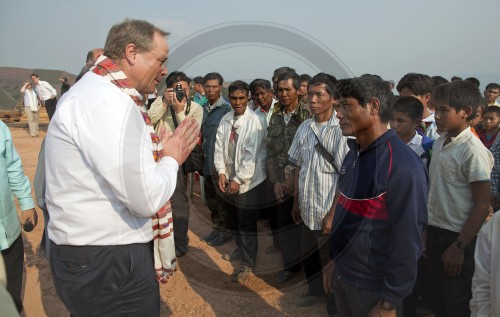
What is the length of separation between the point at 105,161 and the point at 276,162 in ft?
8.15

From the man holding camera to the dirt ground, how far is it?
14.9 inches

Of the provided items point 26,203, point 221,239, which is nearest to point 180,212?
point 221,239

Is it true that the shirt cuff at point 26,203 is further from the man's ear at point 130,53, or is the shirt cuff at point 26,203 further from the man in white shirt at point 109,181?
the man's ear at point 130,53

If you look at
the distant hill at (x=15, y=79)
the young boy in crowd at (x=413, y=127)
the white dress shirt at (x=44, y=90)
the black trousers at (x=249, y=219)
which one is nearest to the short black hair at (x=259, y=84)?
the black trousers at (x=249, y=219)

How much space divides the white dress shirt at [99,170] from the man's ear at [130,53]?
0.59 ft

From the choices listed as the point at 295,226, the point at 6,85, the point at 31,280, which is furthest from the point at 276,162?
the point at 6,85

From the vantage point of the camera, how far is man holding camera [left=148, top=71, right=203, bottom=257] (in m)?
3.83

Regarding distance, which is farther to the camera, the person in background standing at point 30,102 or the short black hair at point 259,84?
the person in background standing at point 30,102

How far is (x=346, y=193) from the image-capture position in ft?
6.06

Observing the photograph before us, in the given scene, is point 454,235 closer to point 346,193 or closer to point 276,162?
point 346,193

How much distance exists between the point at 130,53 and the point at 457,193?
2.15 meters

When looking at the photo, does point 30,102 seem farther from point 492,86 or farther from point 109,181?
point 492,86

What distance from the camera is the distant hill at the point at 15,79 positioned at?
72.1 ft

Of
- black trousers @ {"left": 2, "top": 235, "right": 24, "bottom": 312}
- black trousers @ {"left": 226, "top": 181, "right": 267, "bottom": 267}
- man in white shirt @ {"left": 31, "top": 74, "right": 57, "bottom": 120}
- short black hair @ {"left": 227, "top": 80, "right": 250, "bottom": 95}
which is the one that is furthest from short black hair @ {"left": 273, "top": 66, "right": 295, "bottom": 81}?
man in white shirt @ {"left": 31, "top": 74, "right": 57, "bottom": 120}
